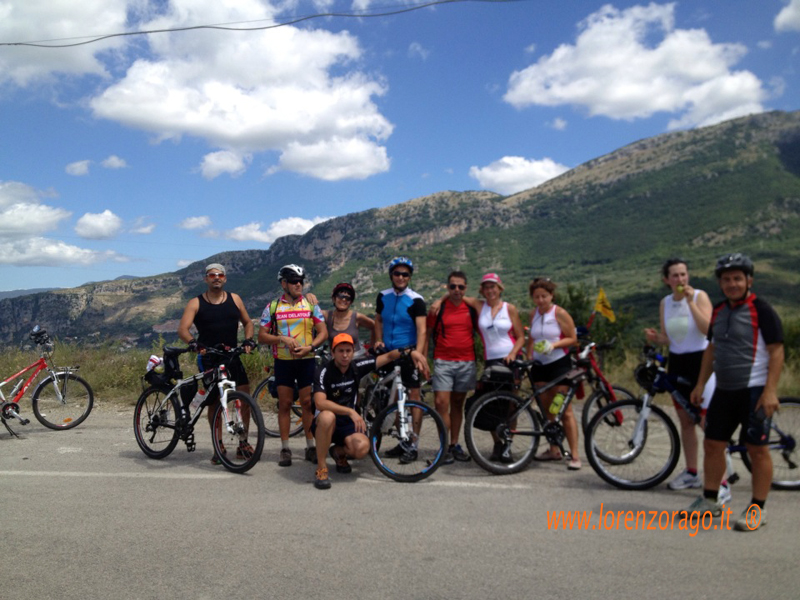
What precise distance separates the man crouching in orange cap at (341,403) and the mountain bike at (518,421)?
694 millimetres

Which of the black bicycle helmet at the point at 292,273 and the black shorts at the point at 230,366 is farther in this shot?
the black shorts at the point at 230,366

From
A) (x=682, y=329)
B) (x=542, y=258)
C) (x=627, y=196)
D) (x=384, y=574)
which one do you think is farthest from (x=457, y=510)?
(x=627, y=196)

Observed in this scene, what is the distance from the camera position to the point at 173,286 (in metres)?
129

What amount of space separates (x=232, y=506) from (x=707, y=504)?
12.0 ft

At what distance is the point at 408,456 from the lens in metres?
5.59

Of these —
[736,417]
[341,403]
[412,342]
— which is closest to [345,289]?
[412,342]

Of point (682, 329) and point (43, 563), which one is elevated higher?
point (682, 329)

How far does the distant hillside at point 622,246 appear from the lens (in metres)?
95.6

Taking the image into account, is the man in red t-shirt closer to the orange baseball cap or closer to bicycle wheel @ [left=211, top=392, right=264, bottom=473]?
the orange baseball cap

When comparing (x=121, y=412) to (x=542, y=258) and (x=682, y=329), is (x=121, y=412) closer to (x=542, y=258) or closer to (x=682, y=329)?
(x=682, y=329)

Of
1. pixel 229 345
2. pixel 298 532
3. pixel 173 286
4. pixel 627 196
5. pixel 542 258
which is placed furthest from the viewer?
pixel 627 196

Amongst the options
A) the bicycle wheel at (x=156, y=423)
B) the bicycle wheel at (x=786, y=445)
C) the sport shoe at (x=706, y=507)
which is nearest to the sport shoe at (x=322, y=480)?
the bicycle wheel at (x=156, y=423)

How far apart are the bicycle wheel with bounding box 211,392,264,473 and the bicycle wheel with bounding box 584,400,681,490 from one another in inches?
124

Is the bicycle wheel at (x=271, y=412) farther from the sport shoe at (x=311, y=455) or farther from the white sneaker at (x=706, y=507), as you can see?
the white sneaker at (x=706, y=507)
